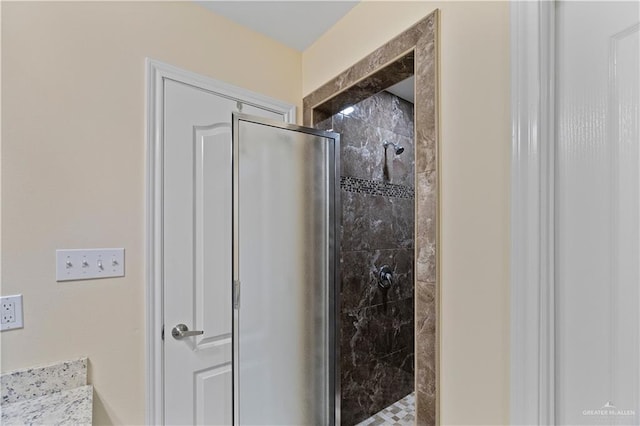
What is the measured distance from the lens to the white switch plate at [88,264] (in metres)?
1.20

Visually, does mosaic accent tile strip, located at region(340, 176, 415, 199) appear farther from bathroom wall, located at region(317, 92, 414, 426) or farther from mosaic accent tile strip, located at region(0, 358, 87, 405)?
mosaic accent tile strip, located at region(0, 358, 87, 405)

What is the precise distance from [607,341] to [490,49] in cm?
90

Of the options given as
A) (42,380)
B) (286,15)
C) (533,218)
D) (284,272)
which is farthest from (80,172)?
(533,218)

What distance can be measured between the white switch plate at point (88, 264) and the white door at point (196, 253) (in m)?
0.19

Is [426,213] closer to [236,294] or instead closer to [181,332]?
[236,294]

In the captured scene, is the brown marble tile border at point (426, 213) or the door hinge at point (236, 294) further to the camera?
the door hinge at point (236, 294)

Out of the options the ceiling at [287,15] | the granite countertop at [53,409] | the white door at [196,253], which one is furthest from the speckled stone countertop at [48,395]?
the ceiling at [287,15]

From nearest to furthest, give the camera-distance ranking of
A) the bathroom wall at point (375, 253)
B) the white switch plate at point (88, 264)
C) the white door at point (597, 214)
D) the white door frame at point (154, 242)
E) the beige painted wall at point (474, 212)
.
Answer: the white door at point (597, 214) < the beige painted wall at point (474, 212) < the white switch plate at point (88, 264) < the white door frame at point (154, 242) < the bathroom wall at point (375, 253)

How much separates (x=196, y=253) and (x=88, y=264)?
1.40ft

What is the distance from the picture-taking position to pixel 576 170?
86 cm

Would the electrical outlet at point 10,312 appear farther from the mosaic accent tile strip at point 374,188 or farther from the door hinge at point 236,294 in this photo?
the mosaic accent tile strip at point 374,188

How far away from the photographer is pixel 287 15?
1.62 metres

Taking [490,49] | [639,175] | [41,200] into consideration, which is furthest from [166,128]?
[639,175]

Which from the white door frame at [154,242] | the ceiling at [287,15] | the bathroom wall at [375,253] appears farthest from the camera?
the bathroom wall at [375,253]
